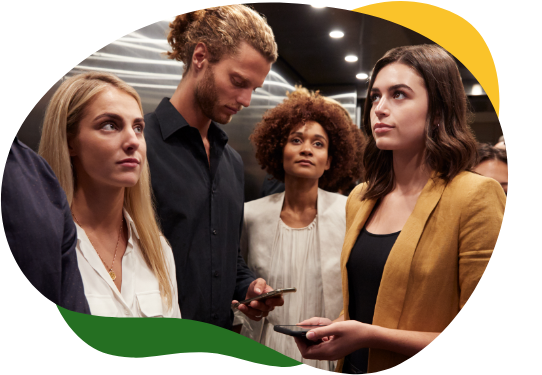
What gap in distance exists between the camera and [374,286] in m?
1.61

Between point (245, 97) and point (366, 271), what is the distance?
767mm

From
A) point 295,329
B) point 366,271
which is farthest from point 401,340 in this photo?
point 295,329

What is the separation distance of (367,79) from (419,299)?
Answer: 2.71 ft

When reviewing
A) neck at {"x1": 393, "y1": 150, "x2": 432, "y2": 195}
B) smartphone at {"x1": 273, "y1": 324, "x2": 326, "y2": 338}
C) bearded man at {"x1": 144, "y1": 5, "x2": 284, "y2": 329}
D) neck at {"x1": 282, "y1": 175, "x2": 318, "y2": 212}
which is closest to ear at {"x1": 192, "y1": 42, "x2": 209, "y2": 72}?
bearded man at {"x1": 144, "y1": 5, "x2": 284, "y2": 329}

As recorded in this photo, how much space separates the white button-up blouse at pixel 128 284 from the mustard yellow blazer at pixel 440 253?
0.77 metres

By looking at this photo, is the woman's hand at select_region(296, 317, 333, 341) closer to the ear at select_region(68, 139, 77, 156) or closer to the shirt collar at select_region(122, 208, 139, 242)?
the shirt collar at select_region(122, 208, 139, 242)

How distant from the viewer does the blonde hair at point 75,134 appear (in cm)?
150

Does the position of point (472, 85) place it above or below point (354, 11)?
below

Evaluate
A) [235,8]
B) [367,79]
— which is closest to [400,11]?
[367,79]

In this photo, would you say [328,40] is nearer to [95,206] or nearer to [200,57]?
[200,57]

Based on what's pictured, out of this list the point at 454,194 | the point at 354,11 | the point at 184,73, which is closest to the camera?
the point at 454,194

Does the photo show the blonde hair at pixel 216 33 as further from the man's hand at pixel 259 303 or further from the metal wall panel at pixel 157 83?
the man's hand at pixel 259 303

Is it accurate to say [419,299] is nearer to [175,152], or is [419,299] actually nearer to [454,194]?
[454,194]

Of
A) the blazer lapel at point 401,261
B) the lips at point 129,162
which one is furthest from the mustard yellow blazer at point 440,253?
the lips at point 129,162
